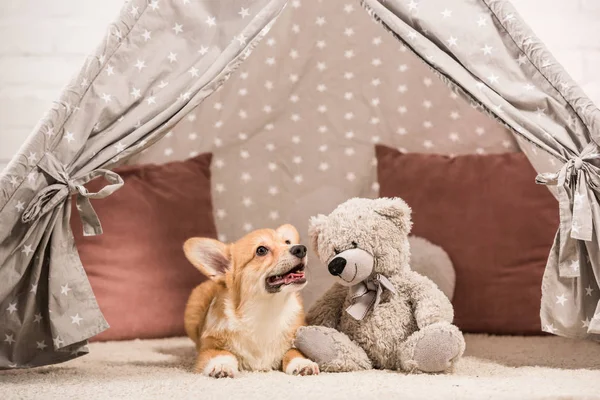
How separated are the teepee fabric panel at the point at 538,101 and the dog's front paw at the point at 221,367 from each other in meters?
0.65

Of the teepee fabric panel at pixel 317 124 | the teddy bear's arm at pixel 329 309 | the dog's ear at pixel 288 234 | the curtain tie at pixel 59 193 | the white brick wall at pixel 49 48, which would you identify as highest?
the white brick wall at pixel 49 48

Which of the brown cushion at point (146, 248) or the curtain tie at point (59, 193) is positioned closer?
the curtain tie at point (59, 193)

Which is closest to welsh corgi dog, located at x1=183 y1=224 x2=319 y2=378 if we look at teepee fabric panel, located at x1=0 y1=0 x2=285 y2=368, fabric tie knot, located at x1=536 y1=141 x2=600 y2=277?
teepee fabric panel, located at x1=0 y1=0 x2=285 y2=368

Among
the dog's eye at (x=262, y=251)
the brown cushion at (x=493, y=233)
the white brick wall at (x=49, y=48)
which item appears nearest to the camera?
the dog's eye at (x=262, y=251)

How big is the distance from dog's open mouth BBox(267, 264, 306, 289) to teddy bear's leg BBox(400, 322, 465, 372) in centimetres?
26

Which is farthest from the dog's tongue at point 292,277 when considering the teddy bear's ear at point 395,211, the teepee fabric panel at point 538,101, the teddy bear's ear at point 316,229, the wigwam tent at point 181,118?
the teepee fabric panel at point 538,101

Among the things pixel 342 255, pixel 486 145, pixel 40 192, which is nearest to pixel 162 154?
pixel 40 192

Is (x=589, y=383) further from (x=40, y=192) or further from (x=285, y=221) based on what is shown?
(x=40, y=192)

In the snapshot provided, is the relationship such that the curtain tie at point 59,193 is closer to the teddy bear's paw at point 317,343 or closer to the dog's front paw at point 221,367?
the dog's front paw at point 221,367

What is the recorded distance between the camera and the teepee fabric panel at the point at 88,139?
1.28 m

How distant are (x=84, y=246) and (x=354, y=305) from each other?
833 millimetres

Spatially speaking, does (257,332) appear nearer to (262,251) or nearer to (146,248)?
(262,251)

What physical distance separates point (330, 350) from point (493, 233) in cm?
70

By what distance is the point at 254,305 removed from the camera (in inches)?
53.5
